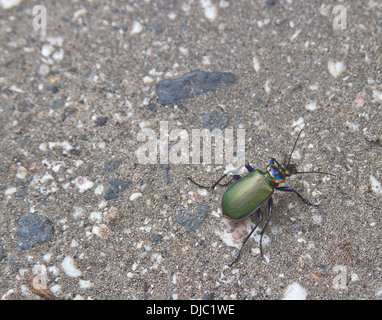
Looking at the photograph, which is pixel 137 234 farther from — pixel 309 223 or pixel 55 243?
pixel 309 223

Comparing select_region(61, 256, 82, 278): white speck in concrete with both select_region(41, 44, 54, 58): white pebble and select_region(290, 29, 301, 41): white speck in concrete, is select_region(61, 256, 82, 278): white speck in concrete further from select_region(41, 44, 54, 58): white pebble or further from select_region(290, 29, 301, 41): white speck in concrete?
select_region(290, 29, 301, 41): white speck in concrete

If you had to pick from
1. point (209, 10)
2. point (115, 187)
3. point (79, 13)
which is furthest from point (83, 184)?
point (209, 10)

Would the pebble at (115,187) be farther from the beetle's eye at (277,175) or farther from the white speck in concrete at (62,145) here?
the beetle's eye at (277,175)

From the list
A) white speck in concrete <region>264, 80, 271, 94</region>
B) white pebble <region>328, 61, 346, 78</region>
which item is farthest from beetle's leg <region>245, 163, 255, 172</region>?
white pebble <region>328, 61, 346, 78</region>

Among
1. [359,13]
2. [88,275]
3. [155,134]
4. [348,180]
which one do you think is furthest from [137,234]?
[359,13]
